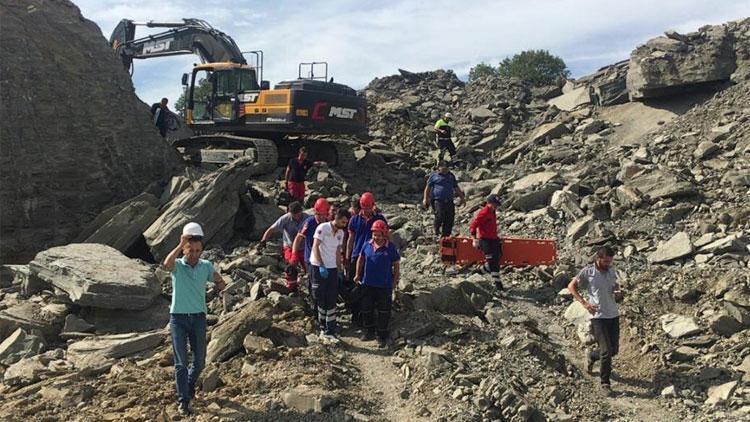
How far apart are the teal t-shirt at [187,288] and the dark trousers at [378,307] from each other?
215 cm

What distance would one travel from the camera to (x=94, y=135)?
13227mm

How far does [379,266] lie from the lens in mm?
7398

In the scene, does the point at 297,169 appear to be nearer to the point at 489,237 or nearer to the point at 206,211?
the point at 206,211

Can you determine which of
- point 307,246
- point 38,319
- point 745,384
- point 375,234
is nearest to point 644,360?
point 745,384

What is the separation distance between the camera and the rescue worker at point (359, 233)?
26.5 feet

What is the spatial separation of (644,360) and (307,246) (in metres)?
4.02

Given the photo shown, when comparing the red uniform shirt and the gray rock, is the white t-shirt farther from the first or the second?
the gray rock

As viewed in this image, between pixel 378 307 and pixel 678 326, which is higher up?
pixel 378 307

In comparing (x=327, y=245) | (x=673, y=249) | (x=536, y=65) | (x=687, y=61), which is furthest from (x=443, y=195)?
(x=536, y=65)

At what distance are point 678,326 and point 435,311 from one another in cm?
288

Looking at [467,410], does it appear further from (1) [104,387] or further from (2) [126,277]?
(2) [126,277]

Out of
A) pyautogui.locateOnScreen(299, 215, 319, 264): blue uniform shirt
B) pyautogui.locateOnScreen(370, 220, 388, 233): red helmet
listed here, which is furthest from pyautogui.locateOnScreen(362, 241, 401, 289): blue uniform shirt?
pyautogui.locateOnScreen(299, 215, 319, 264): blue uniform shirt

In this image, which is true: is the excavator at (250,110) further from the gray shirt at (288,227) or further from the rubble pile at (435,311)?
the gray shirt at (288,227)

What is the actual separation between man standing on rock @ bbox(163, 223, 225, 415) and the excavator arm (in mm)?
13336
